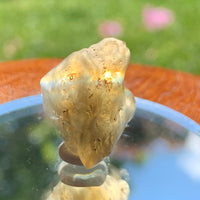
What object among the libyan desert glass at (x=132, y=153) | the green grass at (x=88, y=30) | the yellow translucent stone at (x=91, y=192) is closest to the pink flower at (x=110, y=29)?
the green grass at (x=88, y=30)

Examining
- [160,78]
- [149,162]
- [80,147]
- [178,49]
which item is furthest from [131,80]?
[178,49]

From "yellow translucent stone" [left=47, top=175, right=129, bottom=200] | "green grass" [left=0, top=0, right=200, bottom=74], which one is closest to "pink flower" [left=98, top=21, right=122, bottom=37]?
"green grass" [left=0, top=0, right=200, bottom=74]

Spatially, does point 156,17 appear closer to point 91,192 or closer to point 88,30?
point 88,30

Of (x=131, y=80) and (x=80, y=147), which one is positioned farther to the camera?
(x=131, y=80)

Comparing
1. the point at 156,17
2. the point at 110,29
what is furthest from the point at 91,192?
the point at 156,17

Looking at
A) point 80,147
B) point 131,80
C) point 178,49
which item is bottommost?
point 178,49

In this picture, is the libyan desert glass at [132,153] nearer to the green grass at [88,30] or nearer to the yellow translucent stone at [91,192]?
the yellow translucent stone at [91,192]

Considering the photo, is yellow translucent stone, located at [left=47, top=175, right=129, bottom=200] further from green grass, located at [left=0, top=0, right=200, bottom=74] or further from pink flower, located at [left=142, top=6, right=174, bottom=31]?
pink flower, located at [left=142, top=6, right=174, bottom=31]

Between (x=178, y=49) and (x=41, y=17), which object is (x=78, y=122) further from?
(x=41, y=17)
